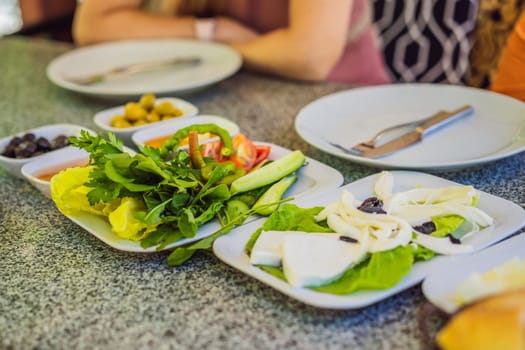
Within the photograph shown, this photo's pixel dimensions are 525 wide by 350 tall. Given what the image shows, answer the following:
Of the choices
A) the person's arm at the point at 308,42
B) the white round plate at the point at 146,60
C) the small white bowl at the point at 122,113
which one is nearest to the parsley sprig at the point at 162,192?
the small white bowl at the point at 122,113

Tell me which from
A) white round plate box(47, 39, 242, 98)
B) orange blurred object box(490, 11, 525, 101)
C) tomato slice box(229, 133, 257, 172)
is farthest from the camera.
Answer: white round plate box(47, 39, 242, 98)

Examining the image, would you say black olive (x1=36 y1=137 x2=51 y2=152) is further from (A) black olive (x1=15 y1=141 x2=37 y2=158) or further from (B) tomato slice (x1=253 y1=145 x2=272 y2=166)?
(B) tomato slice (x1=253 y1=145 x2=272 y2=166)

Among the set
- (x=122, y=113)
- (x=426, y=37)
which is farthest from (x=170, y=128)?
(x=426, y=37)

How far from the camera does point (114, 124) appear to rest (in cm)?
126

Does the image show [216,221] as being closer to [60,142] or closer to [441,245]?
[441,245]

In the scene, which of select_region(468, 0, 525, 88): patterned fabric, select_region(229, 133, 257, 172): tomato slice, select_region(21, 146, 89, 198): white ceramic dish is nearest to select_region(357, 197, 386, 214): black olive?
select_region(229, 133, 257, 172): tomato slice

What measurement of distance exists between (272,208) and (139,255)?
0.56 ft

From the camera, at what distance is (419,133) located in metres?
1.15

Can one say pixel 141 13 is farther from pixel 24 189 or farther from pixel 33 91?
pixel 24 189

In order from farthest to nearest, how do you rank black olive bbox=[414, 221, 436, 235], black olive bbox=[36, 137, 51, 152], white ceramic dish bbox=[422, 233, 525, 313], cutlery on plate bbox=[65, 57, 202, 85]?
cutlery on plate bbox=[65, 57, 202, 85] < black olive bbox=[36, 137, 51, 152] < black olive bbox=[414, 221, 436, 235] < white ceramic dish bbox=[422, 233, 525, 313]

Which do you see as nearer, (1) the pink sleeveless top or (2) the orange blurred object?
(2) the orange blurred object

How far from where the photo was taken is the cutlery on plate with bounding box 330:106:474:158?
1097 mm

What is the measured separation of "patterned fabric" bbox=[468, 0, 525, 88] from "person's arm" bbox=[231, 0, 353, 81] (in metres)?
0.64

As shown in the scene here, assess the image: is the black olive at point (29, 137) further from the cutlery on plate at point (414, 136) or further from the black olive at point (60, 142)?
the cutlery on plate at point (414, 136)
